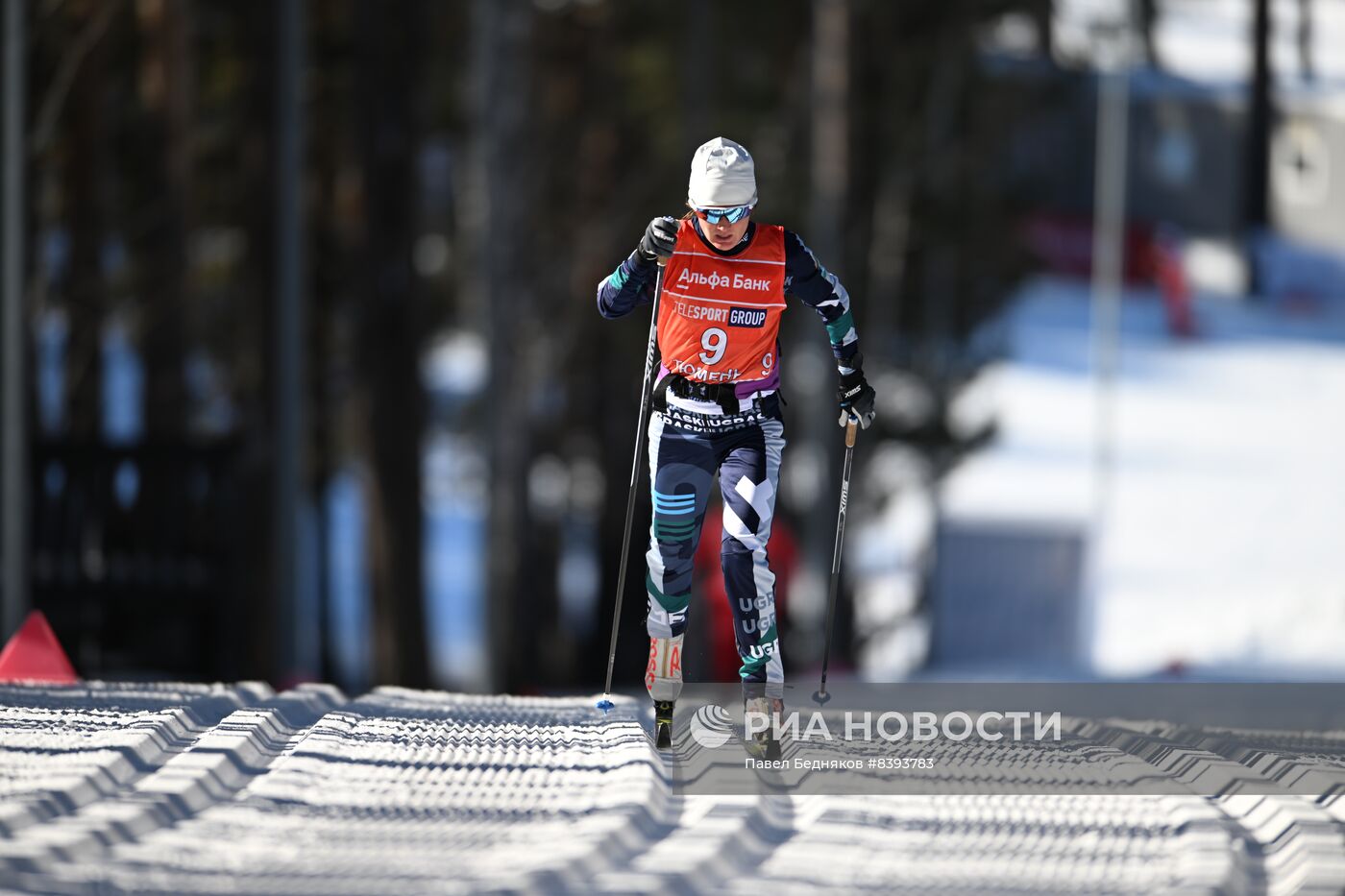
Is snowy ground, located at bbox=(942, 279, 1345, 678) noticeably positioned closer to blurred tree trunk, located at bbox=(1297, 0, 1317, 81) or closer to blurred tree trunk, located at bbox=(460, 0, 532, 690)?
blurred tree trunk, located at bbox=(1297, 0, 1317, 81)

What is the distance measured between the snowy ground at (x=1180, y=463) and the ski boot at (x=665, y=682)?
717 inches

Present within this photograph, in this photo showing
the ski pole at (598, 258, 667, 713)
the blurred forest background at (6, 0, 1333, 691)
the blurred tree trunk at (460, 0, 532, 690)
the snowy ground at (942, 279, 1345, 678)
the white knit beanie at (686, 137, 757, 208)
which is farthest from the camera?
the snowy ground at (942, 279, 1345, 678)

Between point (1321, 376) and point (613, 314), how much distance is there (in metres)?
54.2

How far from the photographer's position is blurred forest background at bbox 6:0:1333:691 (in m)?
16.3

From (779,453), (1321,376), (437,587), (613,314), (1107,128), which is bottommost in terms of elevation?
(437,587)

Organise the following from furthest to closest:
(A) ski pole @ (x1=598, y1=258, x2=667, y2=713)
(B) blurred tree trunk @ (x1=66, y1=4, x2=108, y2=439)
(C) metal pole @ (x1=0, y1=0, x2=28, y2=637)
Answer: (B) blurred tree trunk @ (x1=66, y1=4, x2=108, y2=439) → (C) metal pole @ (x1=0, y1=0, x2=28, y2=637) → (A) ski pole @ (x1=598, y1=258, x2=667, y2=713)

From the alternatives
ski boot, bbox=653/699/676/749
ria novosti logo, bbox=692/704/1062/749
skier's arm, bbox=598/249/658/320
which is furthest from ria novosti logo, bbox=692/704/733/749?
skier's arm, bbox=598/249/658/320

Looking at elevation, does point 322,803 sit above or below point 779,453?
below

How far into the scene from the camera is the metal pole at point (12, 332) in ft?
42.0

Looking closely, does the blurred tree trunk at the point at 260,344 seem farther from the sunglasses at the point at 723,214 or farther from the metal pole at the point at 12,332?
the sunglasses at the point at 723,214

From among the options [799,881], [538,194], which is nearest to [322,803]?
[799,881]

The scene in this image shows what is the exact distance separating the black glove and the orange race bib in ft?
0.11

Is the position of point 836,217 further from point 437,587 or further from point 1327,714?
point 437,587

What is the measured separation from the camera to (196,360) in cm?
3647
